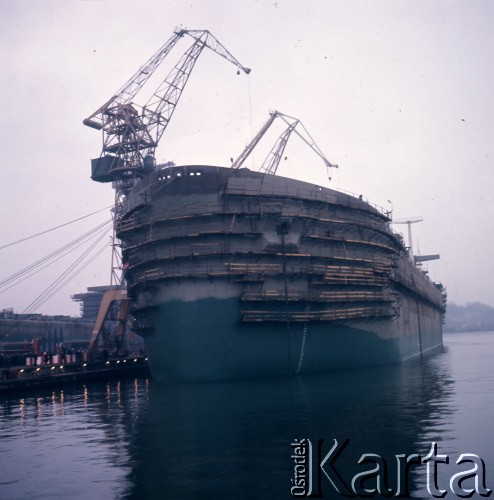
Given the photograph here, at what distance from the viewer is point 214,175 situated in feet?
160

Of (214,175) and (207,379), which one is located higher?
(214,175)

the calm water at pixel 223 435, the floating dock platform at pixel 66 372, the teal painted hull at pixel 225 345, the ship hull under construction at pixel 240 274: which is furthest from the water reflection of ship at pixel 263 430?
the floating dock platform at pixel 66 372

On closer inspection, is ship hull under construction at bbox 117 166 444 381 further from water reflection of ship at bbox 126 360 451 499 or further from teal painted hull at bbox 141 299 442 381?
water reflection of ship at bbox 126 360 451 499

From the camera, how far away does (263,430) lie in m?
24.9

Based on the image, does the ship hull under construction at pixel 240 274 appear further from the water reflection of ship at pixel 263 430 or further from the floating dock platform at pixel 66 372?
the floating dock platform at pixel 66 372

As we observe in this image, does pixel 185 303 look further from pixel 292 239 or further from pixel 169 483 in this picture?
pixel 169 483

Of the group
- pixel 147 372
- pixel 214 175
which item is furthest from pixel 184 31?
pixel 147 372

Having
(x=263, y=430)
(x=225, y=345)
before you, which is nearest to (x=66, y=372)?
(x=225, y=345)

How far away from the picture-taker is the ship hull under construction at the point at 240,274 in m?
46.4

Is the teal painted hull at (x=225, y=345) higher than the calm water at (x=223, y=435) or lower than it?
higher

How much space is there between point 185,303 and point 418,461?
30.2m

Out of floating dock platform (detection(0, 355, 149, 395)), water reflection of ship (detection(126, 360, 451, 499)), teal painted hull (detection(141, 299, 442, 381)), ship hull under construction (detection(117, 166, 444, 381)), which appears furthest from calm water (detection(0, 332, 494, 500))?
floating dock platform (detection(0, 355, 149, 395))

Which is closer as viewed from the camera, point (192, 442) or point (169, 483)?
point (169, 483)

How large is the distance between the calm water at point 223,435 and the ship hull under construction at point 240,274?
4.93 m
